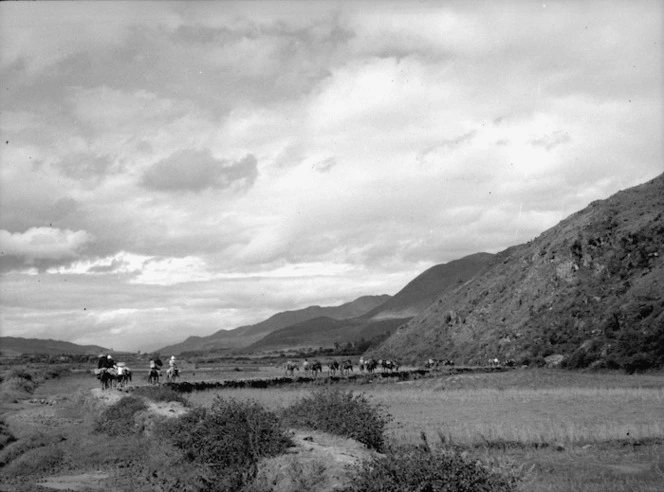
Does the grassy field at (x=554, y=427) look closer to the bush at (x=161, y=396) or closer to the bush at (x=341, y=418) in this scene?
the bush at (x=341, y=418)

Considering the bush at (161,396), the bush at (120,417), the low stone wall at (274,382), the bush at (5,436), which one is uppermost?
the bush at (161,396)

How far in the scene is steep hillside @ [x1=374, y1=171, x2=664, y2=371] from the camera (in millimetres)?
67375

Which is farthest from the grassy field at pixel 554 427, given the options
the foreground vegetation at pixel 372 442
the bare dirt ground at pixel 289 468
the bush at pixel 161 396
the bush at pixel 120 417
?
the bush at pixel 120 417

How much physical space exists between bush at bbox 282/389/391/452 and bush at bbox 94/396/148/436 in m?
9.23

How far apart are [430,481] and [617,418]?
2038cm

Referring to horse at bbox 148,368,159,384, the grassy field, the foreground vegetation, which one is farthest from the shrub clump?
horse at bbox 148,368,159,384

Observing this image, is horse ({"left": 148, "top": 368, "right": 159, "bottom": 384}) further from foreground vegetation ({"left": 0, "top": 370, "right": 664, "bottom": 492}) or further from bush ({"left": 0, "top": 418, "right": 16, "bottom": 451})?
bush ({"left": 0, "top": 418, "right": 16, "bottom": 451})

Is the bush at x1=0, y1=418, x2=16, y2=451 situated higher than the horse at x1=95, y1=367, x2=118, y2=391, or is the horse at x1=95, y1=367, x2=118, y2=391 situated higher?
the horse at x1=95, y1=367, x2=118, y2=391

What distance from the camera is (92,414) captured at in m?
35.1

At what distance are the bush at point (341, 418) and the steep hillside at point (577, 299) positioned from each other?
153ft

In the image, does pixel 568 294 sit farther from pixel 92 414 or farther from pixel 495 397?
pixel 92 414

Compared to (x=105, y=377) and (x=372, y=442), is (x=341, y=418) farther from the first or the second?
(x=105, y=377)

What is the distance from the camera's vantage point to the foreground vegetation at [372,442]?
40.6ft

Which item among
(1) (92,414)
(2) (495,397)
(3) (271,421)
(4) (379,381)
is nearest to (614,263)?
(4) (379,381)
